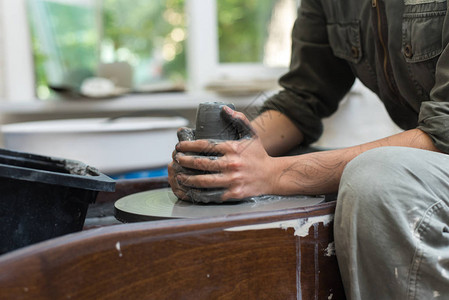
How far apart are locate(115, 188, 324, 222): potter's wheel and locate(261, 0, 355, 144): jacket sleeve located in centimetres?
45

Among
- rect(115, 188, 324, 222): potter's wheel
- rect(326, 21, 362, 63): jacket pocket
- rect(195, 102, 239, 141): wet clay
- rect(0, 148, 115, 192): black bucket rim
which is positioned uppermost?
rect(326, 21, 362, 63): jacket pocket

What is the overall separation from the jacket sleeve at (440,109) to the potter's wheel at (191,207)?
239mm

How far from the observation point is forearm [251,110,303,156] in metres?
1.27

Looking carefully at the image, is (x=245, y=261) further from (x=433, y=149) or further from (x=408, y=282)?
(x=433, y=149)

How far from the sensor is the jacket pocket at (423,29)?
96 cm

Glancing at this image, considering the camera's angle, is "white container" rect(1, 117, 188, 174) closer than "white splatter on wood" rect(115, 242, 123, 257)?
No

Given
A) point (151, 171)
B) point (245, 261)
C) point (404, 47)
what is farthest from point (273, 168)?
point (151, 171)

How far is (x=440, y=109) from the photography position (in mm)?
854

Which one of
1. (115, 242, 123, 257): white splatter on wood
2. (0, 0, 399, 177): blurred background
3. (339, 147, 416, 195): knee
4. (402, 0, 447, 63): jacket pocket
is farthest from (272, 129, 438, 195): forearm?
(0, 0, 399, 177): blurred background

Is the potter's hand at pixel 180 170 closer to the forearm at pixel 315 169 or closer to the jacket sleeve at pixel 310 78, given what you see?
the forearm at pixel 315 169

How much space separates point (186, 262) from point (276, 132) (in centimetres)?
67

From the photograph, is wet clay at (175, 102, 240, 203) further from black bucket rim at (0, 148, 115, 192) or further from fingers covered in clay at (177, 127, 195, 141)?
black bucket rim at (0, 148, 115, 192)

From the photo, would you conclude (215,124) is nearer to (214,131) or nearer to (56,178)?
(214,131)

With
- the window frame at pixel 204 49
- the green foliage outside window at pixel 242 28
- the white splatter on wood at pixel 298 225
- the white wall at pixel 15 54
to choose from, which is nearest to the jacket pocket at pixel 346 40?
the white splatter on wood at pixel 298 225
